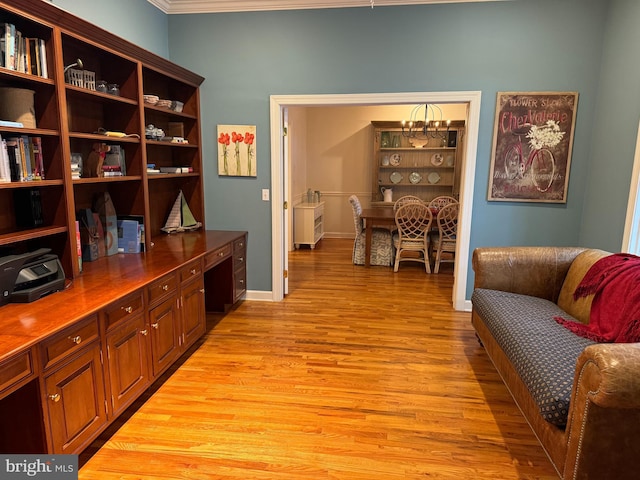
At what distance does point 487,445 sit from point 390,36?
332 centimetres

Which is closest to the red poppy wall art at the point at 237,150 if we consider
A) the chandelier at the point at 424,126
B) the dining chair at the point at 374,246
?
the dining chair at the point at 374,246

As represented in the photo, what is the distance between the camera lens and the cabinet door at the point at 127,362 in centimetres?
205

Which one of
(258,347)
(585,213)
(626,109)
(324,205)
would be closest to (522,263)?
(585,213)

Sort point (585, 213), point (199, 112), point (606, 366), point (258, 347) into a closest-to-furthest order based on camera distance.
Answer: point (606, 366) → point (258, 347) → point (585, 213) → point (199, 112)

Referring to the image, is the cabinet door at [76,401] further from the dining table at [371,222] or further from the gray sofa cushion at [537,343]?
the dining table at [371,222]

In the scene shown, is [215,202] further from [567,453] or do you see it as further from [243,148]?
[567,453]

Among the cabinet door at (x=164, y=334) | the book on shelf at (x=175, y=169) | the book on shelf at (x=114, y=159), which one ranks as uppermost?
the book on shelf at (x=114, y=159)

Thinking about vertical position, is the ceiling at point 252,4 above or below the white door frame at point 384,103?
above

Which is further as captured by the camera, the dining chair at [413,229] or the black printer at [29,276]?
the dining chair at [413,229]

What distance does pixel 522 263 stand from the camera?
2.96 metres

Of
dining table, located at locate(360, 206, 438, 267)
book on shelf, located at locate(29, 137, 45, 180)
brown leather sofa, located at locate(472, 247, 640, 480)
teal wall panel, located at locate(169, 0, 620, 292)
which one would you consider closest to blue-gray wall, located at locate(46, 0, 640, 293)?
teal wall panel, located at locate(169, 0, 620, 292)

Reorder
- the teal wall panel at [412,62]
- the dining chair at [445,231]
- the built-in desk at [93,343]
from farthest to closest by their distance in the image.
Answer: the dining chair at [445,231] < the teal wall panel at [412,62] < the built-in desk at [93,343]

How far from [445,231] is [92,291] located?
4454 mm

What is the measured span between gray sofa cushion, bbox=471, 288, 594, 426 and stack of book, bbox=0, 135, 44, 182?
272 centimetres
